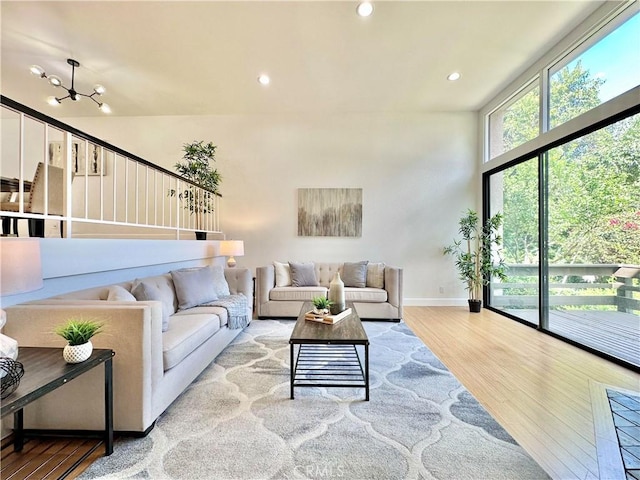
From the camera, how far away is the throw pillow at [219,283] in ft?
10.8

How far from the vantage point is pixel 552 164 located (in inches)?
139

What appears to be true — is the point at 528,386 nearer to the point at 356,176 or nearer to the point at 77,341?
the point at 77,341

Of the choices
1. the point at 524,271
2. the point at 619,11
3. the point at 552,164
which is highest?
the point at 619,11

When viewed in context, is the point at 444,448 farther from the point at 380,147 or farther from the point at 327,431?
the point at 380,147

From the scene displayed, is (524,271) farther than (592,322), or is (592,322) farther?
(524,271)

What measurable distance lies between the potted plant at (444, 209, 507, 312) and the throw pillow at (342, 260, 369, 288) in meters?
1.69

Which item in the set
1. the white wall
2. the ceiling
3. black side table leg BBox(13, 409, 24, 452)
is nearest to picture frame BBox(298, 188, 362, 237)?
the white wall

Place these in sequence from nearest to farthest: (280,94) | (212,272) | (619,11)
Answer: (619,11), (212,272), (280,94)

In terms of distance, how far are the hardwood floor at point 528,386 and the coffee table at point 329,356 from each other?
869 millimetres

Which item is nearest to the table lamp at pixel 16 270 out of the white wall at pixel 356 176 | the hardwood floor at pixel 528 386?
the hardwood floor at pixel 528 386

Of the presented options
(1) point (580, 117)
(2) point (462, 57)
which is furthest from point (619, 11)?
(2) point (462, 57)

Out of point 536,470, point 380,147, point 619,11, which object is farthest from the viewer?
point 380,147

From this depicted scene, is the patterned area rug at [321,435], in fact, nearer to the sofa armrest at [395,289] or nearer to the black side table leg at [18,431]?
the black side table leg at [18,431]

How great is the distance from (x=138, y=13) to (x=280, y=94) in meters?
1.99
